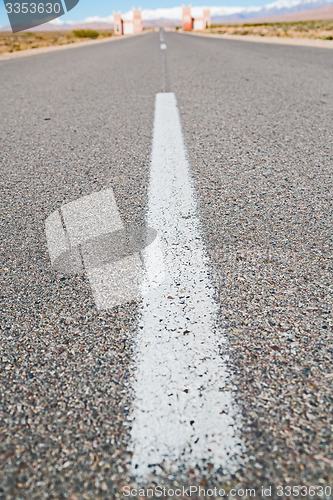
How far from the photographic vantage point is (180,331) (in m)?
1.20

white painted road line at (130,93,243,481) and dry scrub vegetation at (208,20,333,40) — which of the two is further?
dry scrub vegetation at (208,20,333,40)

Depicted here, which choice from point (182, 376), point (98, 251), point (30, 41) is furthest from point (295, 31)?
point (182, 376)

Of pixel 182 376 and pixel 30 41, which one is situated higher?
pixel 182 376

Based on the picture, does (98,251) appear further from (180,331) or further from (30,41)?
(30,41)

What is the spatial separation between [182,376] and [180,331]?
0.18 m

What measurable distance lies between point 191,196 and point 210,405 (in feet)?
4.51

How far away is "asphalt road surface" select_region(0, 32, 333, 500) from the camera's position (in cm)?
85

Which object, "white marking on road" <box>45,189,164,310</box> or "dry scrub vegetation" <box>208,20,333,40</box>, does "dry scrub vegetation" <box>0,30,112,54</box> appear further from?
"white marking on road" <box>45,189,164,310</box>

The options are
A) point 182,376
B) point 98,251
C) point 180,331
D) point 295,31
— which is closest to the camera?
point 182,376

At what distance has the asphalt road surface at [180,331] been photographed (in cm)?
85

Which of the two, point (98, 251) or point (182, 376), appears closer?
point (182, 376)

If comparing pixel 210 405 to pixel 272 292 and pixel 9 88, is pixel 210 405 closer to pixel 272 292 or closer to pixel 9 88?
pixel 272 292

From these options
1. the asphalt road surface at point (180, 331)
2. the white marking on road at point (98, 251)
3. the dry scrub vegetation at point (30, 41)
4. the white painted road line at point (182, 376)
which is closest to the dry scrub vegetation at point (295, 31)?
the dry scrub vegetation at point (30, 41)

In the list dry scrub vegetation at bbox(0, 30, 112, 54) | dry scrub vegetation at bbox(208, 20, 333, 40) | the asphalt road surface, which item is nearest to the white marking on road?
the asphalt road surface
